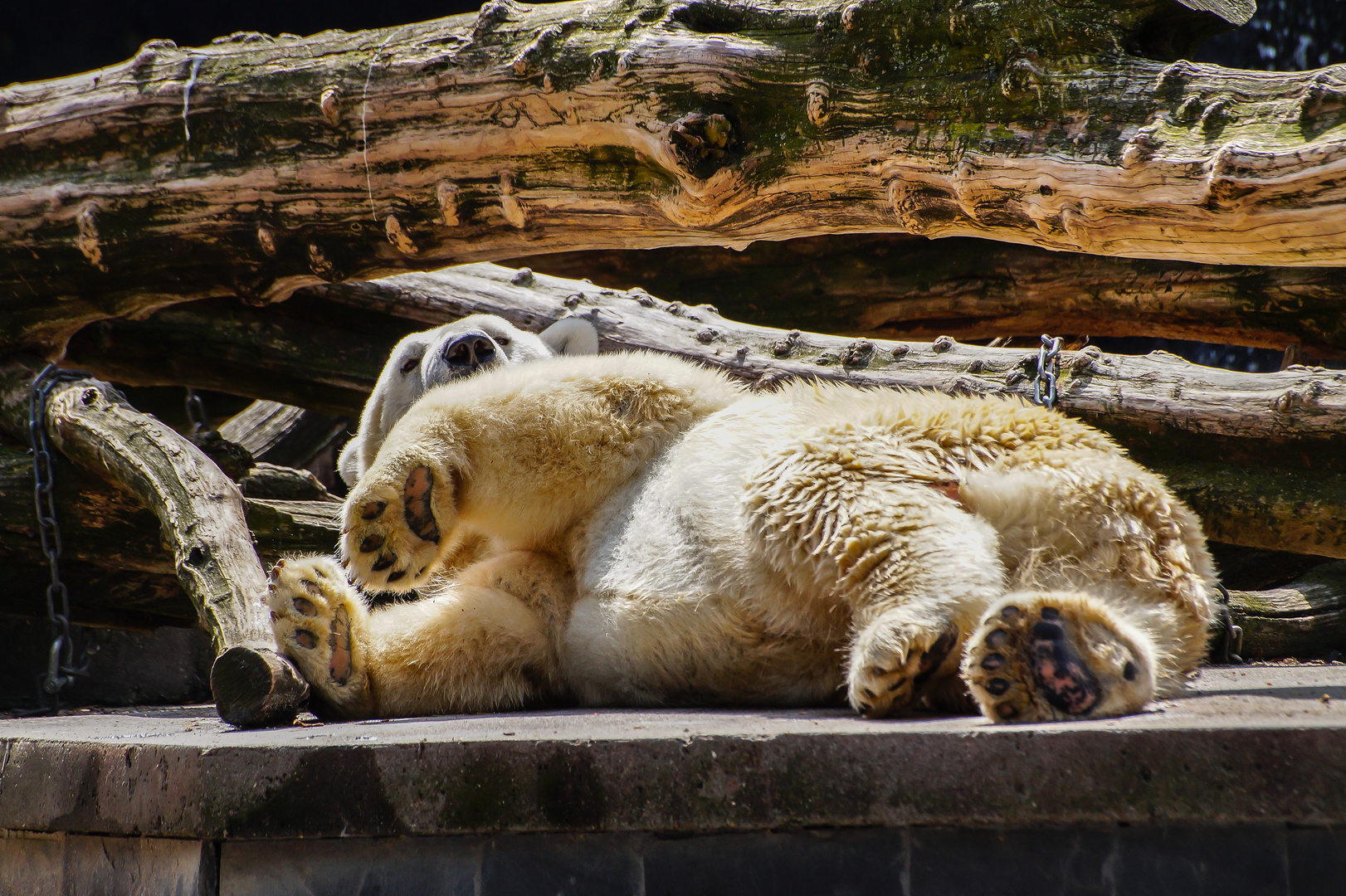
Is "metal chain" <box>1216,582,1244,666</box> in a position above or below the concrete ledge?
below

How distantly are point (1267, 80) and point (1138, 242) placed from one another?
18.3 inches

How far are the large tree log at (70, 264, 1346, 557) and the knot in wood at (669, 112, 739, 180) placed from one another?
118cm

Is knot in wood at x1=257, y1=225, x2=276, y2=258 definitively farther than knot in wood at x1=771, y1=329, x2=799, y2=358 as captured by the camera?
No

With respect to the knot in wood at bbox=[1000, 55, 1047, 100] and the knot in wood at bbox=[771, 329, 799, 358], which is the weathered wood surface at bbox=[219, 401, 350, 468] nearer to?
the knot in wood at bbox=[771, 329, 799, 358]

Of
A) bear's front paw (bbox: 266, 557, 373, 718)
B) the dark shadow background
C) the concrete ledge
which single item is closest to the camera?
the concrete ledge

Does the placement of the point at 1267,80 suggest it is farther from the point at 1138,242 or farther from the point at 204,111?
the point at 204,111

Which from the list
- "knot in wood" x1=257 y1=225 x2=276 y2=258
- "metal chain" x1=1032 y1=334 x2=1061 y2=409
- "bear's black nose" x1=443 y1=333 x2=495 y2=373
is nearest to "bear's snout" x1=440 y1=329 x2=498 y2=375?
"bear's black nose" x1=443 y1=333 x2=495 y2=373

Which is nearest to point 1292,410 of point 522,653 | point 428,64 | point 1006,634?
point 1006,634

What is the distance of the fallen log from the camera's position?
2090mm

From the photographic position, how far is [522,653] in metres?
2.50

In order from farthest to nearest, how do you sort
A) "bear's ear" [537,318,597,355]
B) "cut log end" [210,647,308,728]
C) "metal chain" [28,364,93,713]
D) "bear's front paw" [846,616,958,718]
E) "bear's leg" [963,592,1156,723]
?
1. "metal chain" [28,364,93,713]
2. "bear's ear" [537,318,597,355]
3. "cut log end" [210,647,308,728]
4. "bear's front paw" [846,616,958,718]
5. "bear's leg" [963,592,1156,723]

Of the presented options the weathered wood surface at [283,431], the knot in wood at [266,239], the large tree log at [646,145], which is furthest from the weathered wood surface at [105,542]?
the weathered wood surface at [283,431]

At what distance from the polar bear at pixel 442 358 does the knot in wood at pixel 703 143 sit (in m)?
0.70

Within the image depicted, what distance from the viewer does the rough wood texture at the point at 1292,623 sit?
13.3 ft
